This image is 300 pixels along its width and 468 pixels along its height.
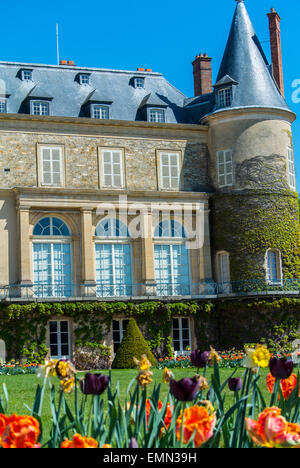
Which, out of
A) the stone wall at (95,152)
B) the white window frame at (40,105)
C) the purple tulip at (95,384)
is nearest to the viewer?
the purple tulip at (95,384)

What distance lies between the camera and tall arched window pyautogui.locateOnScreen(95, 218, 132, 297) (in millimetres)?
31641

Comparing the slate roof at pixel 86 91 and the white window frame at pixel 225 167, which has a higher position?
the slate roof at pixel 86 91

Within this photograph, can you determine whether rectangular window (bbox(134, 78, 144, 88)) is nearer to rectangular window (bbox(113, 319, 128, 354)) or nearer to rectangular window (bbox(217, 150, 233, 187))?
rectangular window (bbox(217, 150, 233, 187))

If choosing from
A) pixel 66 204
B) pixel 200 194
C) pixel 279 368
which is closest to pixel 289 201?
pixel 200 194

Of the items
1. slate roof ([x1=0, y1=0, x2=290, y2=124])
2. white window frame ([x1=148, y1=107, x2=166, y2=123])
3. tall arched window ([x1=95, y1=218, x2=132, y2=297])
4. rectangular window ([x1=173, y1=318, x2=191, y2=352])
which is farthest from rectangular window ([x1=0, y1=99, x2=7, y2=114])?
rectangular window ([x1=173, y1=318, x2=191, y2=352])

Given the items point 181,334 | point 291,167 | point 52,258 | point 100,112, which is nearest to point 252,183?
point 291,167

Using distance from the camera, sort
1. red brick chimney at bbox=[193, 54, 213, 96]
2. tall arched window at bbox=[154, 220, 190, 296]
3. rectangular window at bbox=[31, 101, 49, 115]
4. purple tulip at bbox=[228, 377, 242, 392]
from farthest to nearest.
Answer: red brick chimney at bbox=[193, 54, 213, 96] → tall arched window at bbox=[154, 220, 190, 296] → rectangular window at bbox=[31, 101, 49, 115] → purple tulip at bbox=[228, 377, 242, 392]

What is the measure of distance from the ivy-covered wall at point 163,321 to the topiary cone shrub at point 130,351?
11.9 feet

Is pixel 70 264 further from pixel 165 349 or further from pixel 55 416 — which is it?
pixel 55 416

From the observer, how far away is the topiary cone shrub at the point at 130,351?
83.0ft

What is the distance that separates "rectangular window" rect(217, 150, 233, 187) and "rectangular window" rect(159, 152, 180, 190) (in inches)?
74.7

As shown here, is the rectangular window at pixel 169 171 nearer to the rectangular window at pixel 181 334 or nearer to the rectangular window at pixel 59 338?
the rectangular window at pixel 181 334

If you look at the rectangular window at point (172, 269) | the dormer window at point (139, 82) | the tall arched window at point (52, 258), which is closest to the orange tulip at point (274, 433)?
the tall arched window at point (52, 258)

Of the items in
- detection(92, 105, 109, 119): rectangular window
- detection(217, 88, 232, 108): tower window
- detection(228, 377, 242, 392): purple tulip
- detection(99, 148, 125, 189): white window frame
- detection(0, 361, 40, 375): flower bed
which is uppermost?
detection(217, 88, 232, 108): tower window
